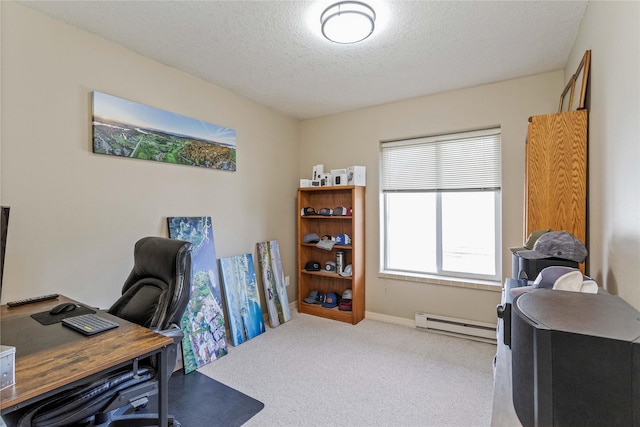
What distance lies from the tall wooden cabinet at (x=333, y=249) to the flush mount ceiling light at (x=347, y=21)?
5.99 feet

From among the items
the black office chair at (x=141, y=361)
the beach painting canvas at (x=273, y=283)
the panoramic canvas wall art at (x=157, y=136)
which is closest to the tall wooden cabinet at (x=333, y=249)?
the beach painting canvas at (x=273, y=283)

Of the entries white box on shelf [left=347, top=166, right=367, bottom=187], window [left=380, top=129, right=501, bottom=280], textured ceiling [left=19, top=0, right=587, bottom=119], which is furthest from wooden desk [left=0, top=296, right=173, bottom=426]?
window [left=380, top=129, right=501, bottom=280]

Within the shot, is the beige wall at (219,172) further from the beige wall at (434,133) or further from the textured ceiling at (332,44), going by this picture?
the textured ceiling at (332,44)

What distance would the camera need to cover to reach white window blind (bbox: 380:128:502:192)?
123 inches

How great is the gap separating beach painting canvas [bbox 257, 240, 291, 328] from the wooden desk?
203cm

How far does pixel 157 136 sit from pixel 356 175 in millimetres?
2103

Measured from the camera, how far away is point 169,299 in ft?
5.32

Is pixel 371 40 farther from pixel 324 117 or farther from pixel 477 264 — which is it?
pixel 477 264

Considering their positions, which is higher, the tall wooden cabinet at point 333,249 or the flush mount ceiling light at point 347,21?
the flush mount ceiling light at point 347,21

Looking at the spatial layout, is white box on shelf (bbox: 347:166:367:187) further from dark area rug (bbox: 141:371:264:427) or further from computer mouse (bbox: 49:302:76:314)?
computer mouse (bbox: 49:302:76:314)

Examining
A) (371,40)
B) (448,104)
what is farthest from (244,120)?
(448,104)

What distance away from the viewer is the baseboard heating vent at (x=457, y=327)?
9.99 ft

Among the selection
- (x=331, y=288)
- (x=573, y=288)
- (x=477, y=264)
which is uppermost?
(x=573, y=288)

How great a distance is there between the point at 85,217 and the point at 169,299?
3.58ft
